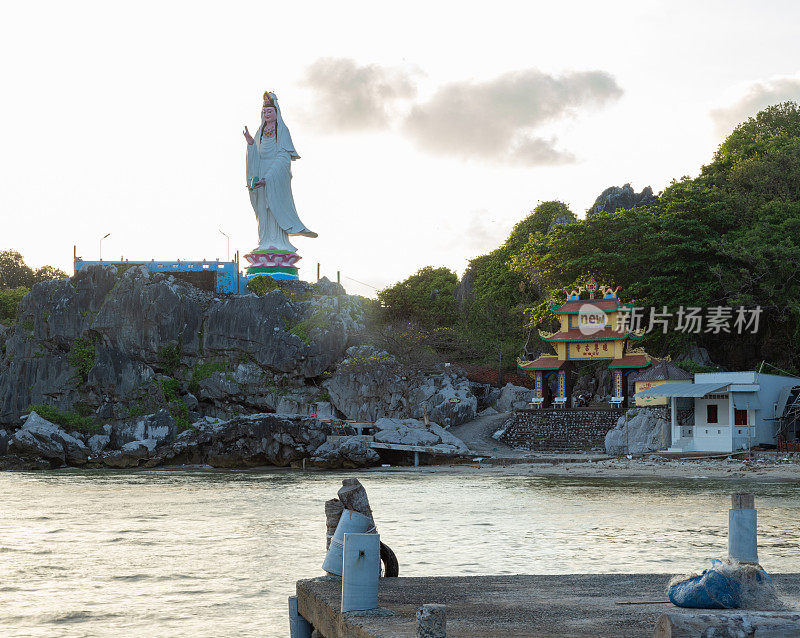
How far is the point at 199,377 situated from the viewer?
4550 centimetres

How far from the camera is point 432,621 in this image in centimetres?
469

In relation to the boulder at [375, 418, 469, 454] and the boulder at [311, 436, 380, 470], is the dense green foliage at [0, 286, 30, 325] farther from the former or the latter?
the boulder at [375, 418, 469, 454]

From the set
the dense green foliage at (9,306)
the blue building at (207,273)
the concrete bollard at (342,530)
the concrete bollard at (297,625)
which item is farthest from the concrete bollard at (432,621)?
the dense green foliage at (9,306)

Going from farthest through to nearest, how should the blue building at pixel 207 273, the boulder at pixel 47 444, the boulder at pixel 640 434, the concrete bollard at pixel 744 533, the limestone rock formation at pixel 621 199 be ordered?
the limestone rock formation at pixel 621 199 < the blue building at pixel 207 273 < the boulder at pixel 47 444 < the boulder at pixel 640 434 < the concrete bollard at pixel 744 533

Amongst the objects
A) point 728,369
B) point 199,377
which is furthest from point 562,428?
point 199,377

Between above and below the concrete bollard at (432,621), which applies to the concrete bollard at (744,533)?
above

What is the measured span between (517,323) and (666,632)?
50.9 meters

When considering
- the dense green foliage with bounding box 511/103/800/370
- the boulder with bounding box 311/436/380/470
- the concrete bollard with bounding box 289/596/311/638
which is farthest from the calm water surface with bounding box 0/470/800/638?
the dense green foliage with bounding box 511/103/800/370

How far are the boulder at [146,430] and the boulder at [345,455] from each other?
8419 mm

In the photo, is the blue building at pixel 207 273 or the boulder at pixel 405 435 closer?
the boulder at pixel 405 435

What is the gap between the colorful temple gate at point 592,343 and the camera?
127 ft

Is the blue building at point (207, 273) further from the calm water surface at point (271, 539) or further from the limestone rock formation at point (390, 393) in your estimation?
the calm water surface at point (271, 539)

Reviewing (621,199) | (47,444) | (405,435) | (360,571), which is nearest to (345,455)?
(405,435)

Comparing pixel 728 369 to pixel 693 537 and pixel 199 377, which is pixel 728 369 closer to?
pixel 199 377
